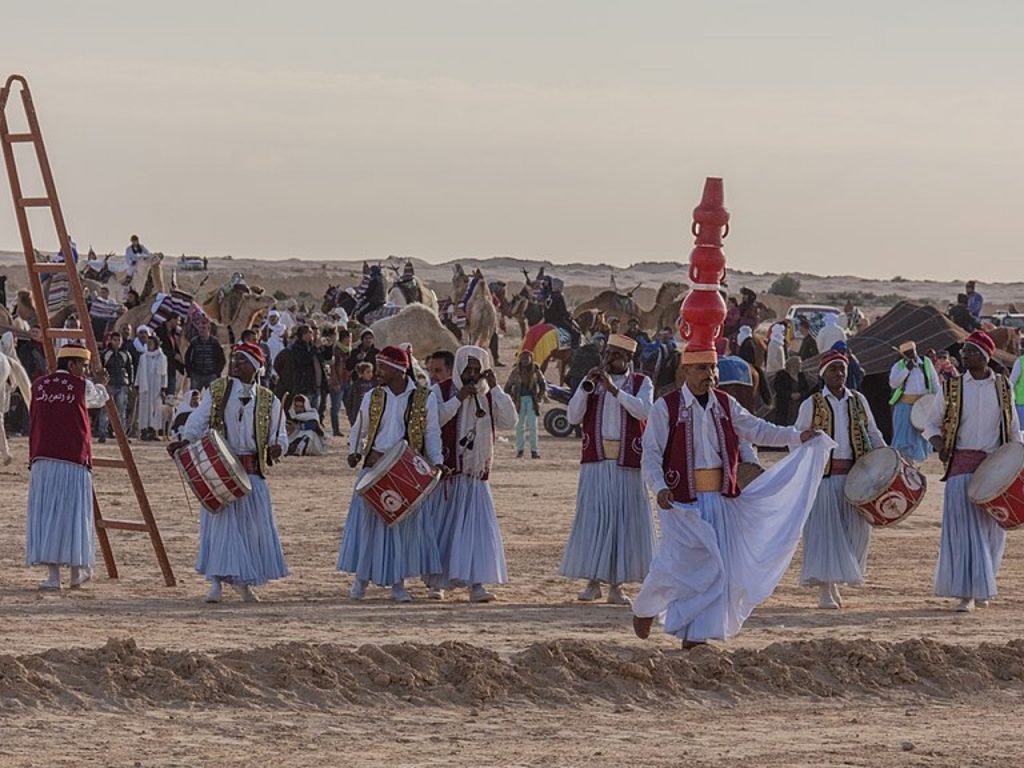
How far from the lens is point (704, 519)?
36.2 feet

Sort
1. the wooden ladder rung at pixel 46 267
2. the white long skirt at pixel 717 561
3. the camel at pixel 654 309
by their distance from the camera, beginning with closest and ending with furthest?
the white long skirt at pixel 717 561
the wooden ladder rung at pixel 46 267
the camel at pixel 654 309

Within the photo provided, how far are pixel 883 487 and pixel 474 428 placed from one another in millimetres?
2582

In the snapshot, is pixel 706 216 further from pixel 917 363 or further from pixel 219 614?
pixel 917 363

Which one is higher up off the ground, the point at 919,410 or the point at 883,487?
the point at 919,410

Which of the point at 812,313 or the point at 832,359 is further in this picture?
the point at 812,313

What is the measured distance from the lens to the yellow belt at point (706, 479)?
36.2ft

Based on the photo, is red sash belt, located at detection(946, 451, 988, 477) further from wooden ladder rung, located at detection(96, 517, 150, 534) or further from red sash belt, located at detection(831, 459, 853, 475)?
wooden ladder rung, located at detection(96, 517, 150, 534)

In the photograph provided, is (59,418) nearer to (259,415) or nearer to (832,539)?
(259,415)

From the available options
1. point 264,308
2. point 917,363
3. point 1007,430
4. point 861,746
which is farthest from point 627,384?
point 264,308

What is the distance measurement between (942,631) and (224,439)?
4.44 meters

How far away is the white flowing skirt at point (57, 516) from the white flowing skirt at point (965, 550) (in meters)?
5.41

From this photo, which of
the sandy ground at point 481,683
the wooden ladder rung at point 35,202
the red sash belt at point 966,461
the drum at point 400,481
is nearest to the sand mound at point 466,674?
the sandy ground at point 481,683

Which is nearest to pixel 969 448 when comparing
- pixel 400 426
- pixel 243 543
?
pixel 400 426

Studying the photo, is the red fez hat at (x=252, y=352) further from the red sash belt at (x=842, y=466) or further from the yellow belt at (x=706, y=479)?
the red sash belt at (x=842, y=466)
